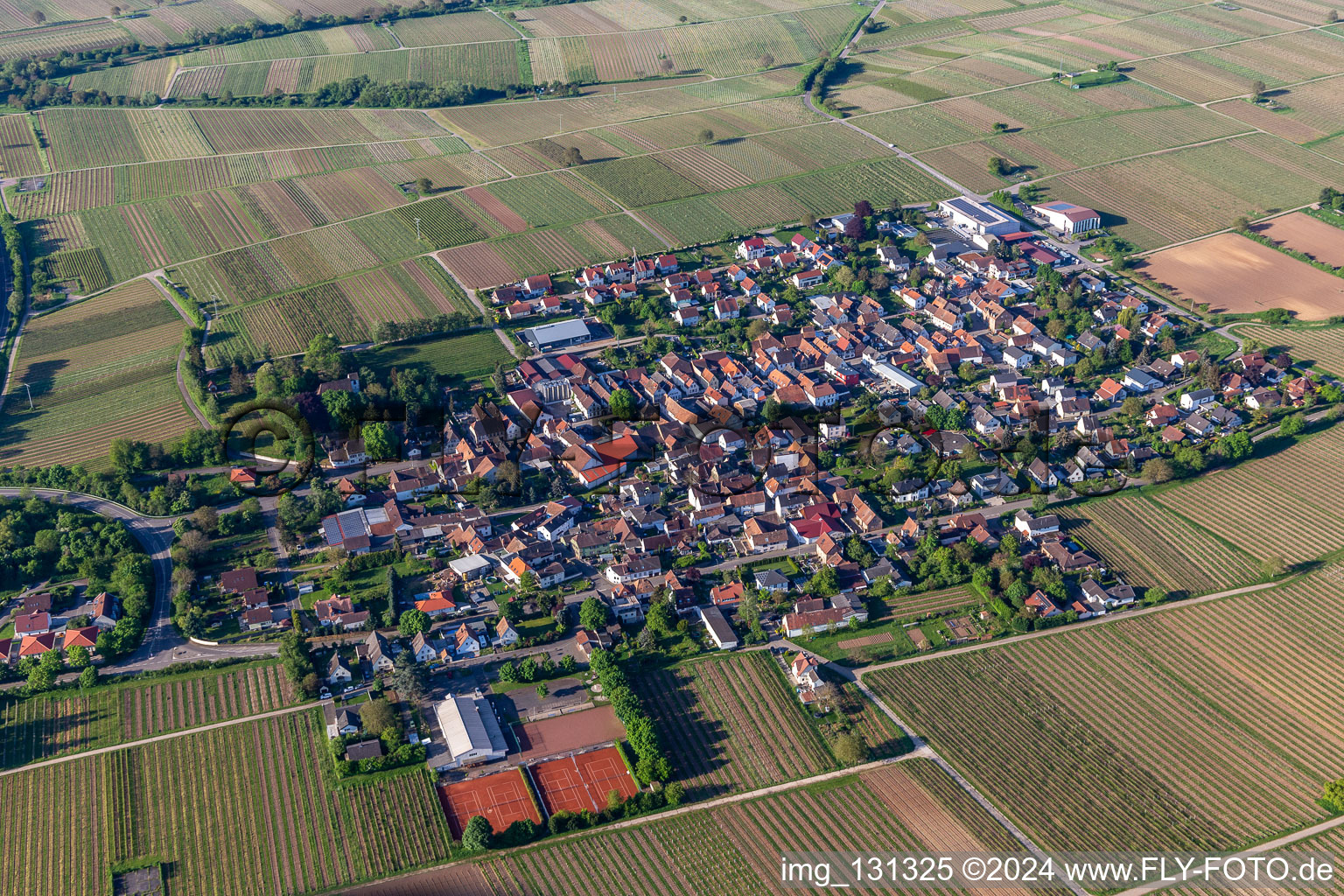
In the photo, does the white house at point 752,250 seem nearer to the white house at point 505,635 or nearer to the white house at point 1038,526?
the white house at point 1038,526

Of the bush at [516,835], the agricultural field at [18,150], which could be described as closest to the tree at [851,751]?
the bush at [516,835]

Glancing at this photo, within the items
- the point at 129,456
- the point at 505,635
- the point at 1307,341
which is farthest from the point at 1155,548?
the point at 129,456

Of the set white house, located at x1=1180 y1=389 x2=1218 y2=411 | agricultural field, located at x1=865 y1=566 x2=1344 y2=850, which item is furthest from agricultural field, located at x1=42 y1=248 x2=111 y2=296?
white house, located at x1=1180 y1=389 x2=1218 y2=411

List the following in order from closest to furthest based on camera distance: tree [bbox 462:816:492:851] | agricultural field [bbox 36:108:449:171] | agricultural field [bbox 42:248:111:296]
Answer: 1. tree [bbox 462:816:492:851]
2. agricultural field [bbox 42:248:111:296]
3. agricultural field [bbox 36:108:449:171]

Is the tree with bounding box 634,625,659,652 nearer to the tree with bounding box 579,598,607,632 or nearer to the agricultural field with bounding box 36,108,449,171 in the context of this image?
the tree with bounding box 579,598,607,632

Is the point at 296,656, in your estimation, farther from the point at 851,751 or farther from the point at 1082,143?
the point at 1082,143

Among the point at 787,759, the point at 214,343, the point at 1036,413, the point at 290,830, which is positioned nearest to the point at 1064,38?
the point at 1036,413
